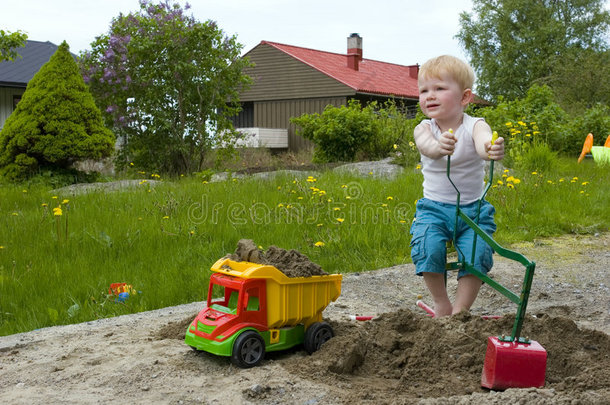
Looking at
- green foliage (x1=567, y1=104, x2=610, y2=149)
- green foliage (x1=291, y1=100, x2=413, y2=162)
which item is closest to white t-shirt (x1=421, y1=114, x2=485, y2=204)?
green foliage (x1=291, y1=100, x2=413, y2=162)

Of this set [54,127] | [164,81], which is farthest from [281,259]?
[164,81]

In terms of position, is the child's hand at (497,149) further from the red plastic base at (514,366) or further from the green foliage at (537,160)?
the green foliage at (537,160)

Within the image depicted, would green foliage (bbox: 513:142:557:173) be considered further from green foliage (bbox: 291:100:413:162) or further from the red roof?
the red roof

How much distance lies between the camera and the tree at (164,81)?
10852 mm

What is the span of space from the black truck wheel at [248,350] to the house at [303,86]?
22762 mm

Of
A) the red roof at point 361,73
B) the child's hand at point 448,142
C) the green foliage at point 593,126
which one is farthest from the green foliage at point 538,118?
the red roof at point 361,73

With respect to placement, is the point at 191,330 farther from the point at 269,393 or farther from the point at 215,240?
the point at 215,240

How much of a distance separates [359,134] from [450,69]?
10.7 metres

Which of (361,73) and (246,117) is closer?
(361,73)

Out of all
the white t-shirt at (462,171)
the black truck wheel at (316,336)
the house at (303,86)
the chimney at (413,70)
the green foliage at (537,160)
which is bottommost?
the black truck wheel at (316,336)

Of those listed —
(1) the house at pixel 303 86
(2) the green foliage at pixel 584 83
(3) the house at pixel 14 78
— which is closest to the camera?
(3) the house at pixel 14 78

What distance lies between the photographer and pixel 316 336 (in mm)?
2795

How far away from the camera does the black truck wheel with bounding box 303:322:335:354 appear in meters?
2.78

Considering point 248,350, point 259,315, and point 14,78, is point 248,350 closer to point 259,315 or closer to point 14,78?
point 259,315
